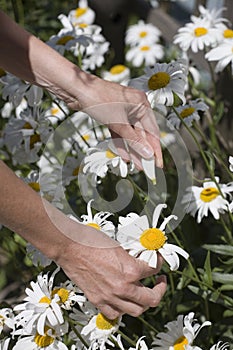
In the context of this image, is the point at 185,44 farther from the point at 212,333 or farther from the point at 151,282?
the point at 212,333

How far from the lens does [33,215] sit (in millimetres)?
914

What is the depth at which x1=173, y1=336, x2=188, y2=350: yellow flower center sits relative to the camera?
108cm

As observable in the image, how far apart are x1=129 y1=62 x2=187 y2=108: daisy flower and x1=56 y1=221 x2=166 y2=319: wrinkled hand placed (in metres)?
0.35

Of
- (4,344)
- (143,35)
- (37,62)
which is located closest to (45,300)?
(4,344)

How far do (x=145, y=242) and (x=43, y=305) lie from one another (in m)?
0.16

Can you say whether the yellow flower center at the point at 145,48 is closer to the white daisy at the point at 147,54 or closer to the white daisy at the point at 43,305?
the white daisy at the point at 147,54

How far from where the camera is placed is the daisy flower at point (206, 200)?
134 centimetres

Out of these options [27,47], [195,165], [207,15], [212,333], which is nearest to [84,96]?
[27,47]

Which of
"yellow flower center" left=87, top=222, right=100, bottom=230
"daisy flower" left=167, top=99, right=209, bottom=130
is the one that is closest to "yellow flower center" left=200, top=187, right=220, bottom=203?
"daisy flower" left=167, top=99, right=209, bottom=130

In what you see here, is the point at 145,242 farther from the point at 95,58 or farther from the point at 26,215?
the point at 95,58

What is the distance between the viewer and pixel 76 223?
984 millimetres

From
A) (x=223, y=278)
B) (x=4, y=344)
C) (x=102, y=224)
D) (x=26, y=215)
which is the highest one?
(x=26, y=215)

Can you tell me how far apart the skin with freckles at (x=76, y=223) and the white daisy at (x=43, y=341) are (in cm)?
9

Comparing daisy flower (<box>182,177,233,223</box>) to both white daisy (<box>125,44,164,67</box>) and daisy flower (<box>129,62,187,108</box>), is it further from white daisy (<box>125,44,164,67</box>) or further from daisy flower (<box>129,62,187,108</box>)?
white daisy (<box>125,44,164,67</box>)
